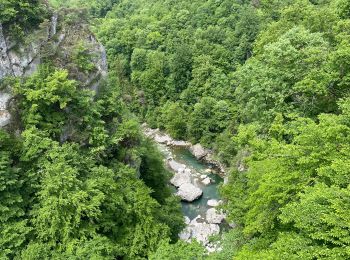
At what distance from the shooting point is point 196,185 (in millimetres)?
38406

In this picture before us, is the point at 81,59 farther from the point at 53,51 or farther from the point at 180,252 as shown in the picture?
the point at 180,252

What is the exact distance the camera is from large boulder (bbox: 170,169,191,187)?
3816 centimetres

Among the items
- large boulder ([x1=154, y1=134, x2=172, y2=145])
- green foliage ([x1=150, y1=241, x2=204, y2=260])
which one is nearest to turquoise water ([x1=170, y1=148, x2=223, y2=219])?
large boulder ([x1=154, y1=134, x2=172, y2=145])

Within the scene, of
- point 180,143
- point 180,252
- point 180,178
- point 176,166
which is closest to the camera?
point 180,252

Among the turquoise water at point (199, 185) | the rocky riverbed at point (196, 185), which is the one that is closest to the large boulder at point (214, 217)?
the rocky riverbed at point (196, 185)

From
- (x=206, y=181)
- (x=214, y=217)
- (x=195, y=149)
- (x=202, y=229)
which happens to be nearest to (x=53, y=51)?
(x=202, y=229)

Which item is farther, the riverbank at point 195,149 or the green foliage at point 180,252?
the riverbank at point 195,149

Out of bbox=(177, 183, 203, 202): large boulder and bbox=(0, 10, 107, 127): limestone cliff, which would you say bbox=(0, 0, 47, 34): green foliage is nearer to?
bbox=(0, 10, 107, 127): limestone cliff

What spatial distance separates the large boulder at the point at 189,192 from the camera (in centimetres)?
3544

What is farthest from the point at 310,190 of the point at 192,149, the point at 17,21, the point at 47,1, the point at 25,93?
the point at 192,149

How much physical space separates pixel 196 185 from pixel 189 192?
2.66m

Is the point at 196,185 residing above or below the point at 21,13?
below

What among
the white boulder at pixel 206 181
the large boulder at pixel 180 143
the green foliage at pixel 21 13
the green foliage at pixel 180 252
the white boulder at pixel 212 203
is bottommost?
the large boulder at pixel 180 143

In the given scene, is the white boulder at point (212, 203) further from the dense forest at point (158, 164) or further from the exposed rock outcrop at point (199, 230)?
the dense forest at point (158, 164)
